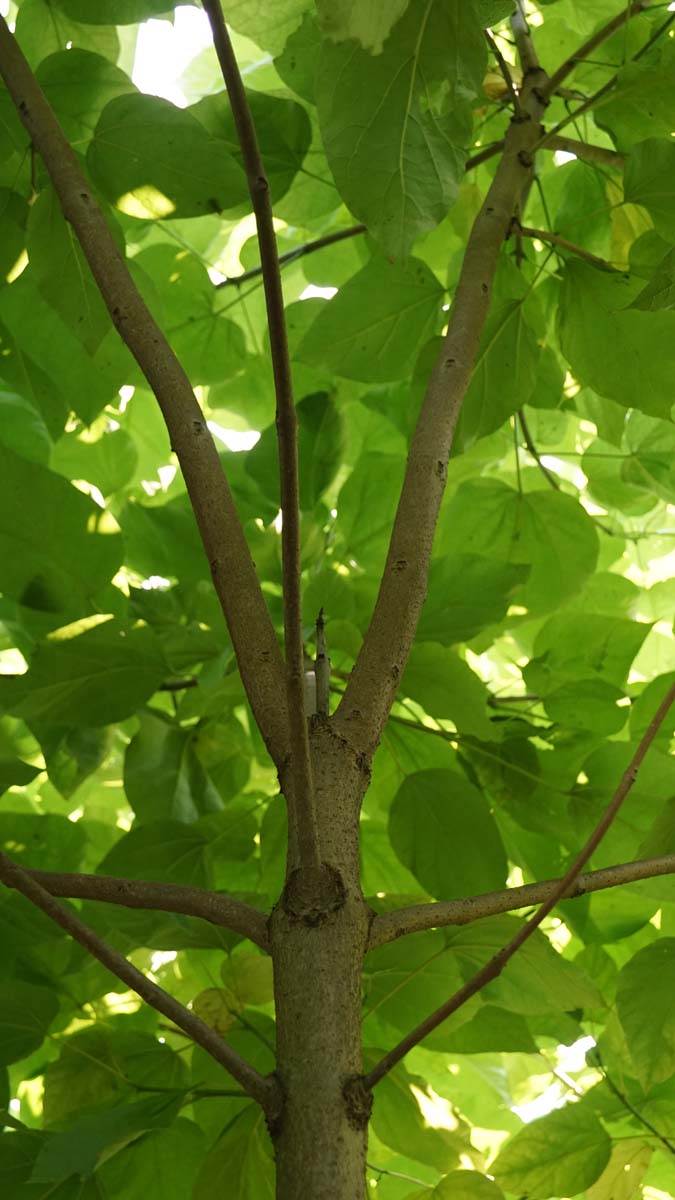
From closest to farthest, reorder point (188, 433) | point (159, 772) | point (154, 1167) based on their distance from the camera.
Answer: point (188, 433) → point (154, 1167) → point (159, 772)

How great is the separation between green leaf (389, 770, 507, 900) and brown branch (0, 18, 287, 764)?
0.68 ft

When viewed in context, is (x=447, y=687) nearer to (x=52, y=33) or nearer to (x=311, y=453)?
(x=311, y=453)

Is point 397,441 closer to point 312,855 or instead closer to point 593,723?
point 593,723

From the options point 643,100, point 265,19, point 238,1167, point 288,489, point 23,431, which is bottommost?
point 238,1167

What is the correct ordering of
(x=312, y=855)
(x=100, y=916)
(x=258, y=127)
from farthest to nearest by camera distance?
(x=258, y=127), (x=100, y=916), (x=312, y=855)

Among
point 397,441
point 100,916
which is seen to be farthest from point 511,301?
point 100,916

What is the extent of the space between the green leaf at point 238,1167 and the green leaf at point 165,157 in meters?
0.46

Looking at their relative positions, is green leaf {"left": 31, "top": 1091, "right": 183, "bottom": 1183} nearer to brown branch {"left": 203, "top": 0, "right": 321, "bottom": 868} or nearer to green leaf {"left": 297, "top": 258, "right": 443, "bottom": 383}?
brown branch {"left": 203, "top": 0, "right": 321, "bottom": 868}

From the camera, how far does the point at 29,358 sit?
77cm

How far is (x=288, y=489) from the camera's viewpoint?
13.9 inches

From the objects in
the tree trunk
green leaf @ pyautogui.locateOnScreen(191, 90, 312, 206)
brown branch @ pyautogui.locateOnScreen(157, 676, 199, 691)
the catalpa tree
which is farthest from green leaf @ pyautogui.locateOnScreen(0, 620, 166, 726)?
green leaf @ pyautogui.locateOnScreen(191, 90, 312, 206)

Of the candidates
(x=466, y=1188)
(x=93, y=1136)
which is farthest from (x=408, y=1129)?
(x=93, y=1136)

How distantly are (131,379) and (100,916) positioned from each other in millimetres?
333

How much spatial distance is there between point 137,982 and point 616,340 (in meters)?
0.45
